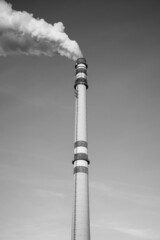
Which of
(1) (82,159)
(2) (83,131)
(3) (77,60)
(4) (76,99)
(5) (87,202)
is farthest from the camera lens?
(3) (77,60)

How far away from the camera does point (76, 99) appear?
110 feet

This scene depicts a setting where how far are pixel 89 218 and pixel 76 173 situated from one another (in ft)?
15.8

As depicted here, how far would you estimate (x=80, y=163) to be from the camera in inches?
Answer: 1119

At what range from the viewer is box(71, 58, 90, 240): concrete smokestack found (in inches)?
999

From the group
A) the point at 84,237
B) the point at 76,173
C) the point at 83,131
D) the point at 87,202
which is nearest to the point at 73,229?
the point at 84,237

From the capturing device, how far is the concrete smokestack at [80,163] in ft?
83.3

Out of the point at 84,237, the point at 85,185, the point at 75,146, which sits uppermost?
the point at 75,146

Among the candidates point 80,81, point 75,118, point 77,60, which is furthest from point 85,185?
point 77,60

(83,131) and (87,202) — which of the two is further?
(83,131)

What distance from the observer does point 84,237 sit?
2497 cm

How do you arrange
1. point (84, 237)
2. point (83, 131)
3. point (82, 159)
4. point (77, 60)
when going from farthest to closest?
point (77, 60) < point (83, 131) < point (82, 159) < point (84, 237)

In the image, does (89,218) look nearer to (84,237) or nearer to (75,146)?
(84,237)

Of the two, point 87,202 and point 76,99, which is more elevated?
point 76,99

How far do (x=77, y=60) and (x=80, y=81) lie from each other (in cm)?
384
